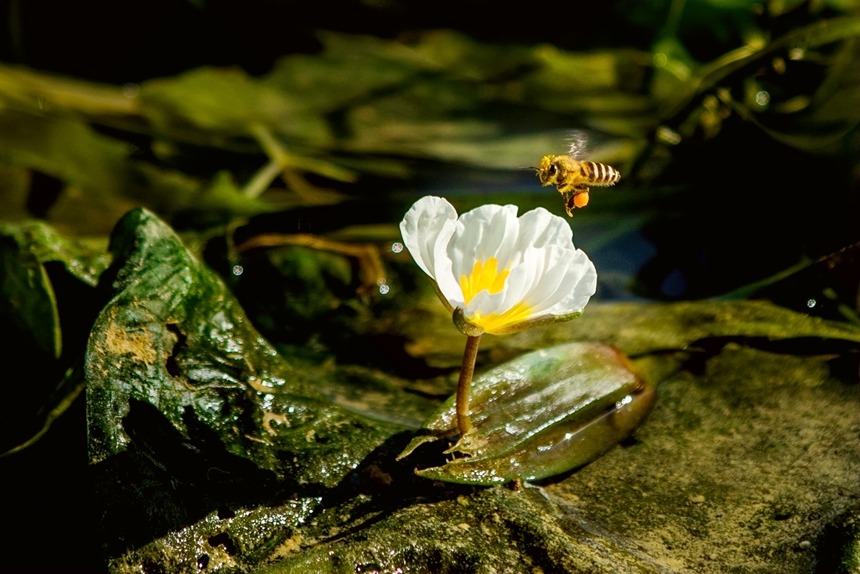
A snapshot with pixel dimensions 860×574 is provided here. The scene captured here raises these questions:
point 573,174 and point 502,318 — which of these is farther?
point 573,174

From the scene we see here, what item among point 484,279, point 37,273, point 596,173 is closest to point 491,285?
point 484,279

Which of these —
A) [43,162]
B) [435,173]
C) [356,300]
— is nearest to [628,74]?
[435,173]

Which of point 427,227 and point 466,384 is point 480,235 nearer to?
point 427,227

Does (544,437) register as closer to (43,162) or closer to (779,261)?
(779,261)

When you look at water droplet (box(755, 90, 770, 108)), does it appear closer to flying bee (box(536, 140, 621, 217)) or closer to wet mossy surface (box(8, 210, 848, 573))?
wet mossy surface (box(8, 210, 848, 573))

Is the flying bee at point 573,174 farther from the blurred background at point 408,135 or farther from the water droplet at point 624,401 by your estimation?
the water droplet at point 624,401

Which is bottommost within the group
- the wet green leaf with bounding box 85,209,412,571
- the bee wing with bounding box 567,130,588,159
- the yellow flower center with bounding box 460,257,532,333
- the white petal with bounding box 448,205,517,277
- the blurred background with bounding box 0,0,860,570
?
the wet green leaf with bounding box 85,209,412,571

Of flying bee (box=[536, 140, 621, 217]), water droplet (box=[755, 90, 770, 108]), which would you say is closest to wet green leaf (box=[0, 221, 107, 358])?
flying bee (box=[536, 140, 621, 217])
